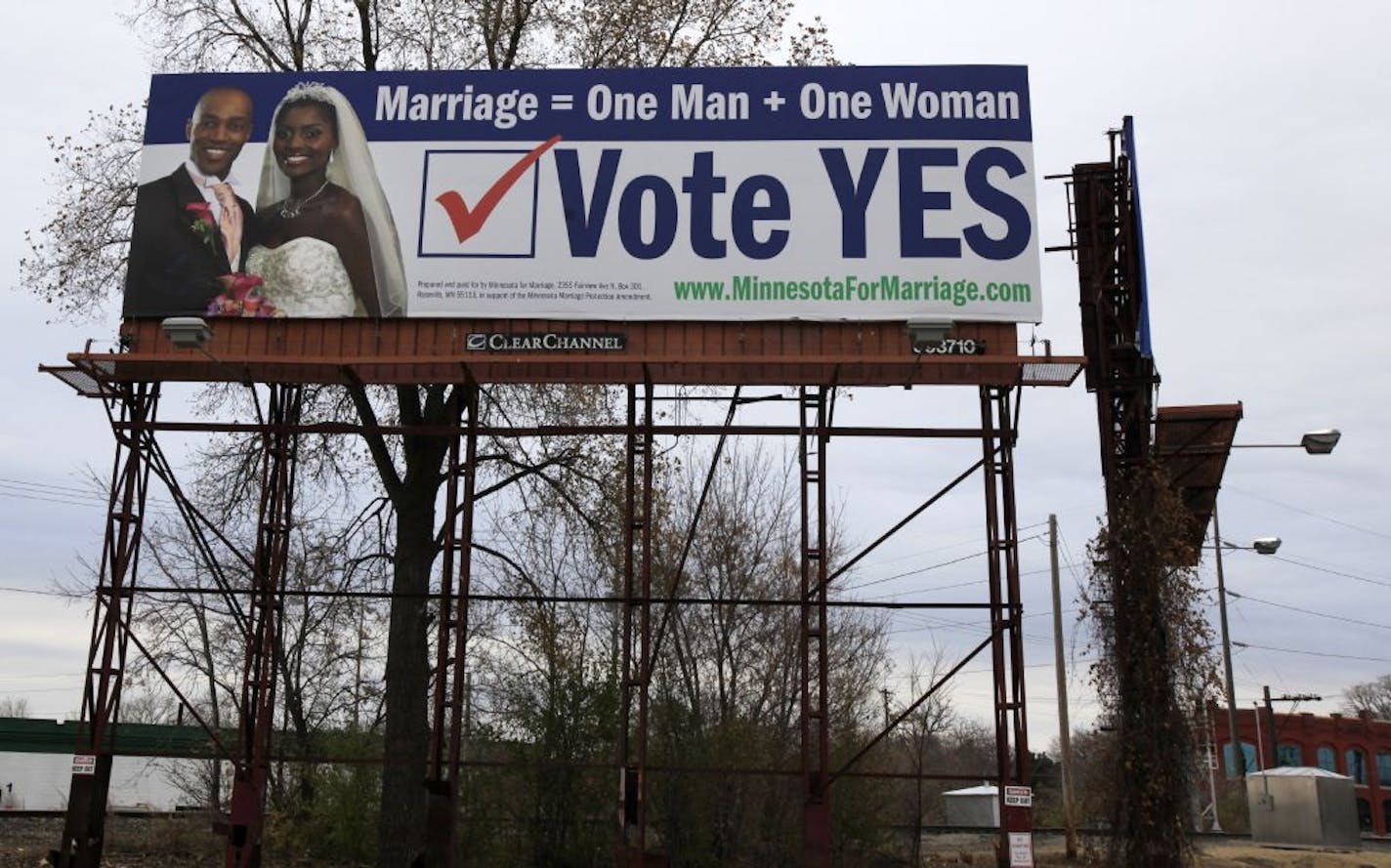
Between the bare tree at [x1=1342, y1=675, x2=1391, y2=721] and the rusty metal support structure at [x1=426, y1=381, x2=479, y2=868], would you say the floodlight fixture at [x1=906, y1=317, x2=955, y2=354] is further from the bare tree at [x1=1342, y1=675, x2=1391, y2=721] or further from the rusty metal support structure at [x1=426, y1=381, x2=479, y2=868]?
the bare tree at [x1=1342, y1=675, x2=1391, y2=721]

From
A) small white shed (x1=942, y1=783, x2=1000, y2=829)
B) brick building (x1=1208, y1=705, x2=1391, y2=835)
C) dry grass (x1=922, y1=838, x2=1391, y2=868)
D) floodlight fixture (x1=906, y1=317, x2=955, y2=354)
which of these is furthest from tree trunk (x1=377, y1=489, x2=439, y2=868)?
brick building (x1=1208, y1=705, x2=1391, y2=835)

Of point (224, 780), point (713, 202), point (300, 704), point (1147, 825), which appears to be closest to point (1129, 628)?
point (1147, 825)

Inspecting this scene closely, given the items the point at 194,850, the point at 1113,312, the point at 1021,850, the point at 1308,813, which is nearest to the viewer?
the point at 1021,850

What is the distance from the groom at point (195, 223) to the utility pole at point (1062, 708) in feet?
53.1

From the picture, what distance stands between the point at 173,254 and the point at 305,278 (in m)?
1.75

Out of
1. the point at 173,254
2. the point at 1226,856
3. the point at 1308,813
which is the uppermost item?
the point at 173,254

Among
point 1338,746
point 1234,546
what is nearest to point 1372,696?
point 1338,746

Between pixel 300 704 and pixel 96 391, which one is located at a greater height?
pixel 96 391

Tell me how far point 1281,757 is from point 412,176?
63309 millimetres

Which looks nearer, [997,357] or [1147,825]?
[997,357]

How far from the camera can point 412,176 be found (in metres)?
15.2

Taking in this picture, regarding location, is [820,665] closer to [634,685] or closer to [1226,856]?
[634,685]

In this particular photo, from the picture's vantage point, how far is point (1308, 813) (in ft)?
91.4

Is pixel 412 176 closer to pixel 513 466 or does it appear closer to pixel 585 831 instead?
pixel 513 466
